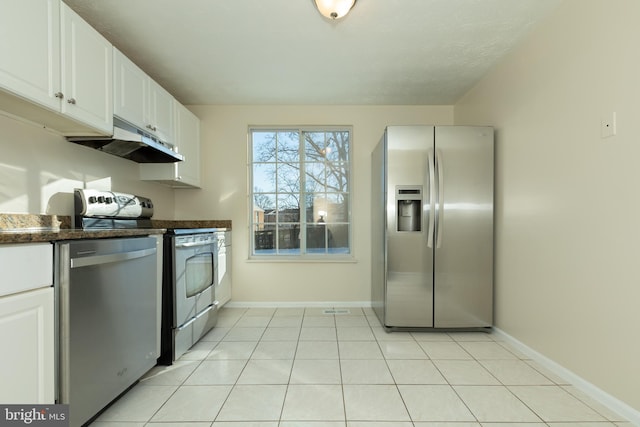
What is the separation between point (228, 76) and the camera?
2.97 metres

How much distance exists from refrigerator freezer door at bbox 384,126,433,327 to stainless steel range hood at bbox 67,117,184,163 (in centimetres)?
196

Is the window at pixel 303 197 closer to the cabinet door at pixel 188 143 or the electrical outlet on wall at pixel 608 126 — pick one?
the cabinet door at pixel 188 143

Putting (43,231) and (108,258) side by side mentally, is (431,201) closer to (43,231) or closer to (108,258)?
(108,258)

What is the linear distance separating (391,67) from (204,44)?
1601 mm

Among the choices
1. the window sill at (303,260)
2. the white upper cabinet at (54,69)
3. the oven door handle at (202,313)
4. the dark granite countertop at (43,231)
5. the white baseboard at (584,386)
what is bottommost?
the white baseboard at (584,386)

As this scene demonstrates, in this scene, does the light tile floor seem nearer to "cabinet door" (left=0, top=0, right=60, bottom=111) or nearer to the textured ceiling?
"cabinet door" (left=0, top=0, right=60, bottom=111)

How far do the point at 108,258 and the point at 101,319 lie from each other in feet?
0.97

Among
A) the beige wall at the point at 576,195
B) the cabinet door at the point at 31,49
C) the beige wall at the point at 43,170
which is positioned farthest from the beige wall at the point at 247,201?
the cabinet door at the point at 31,49

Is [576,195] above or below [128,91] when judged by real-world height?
below

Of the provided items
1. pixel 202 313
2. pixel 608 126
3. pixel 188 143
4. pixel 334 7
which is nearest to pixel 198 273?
pixel 202 313

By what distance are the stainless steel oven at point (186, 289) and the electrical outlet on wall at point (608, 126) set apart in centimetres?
273

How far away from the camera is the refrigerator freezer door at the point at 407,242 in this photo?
2.77 m

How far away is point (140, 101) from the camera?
2.45 metres

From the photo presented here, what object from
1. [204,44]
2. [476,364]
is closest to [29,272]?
[204,44]
